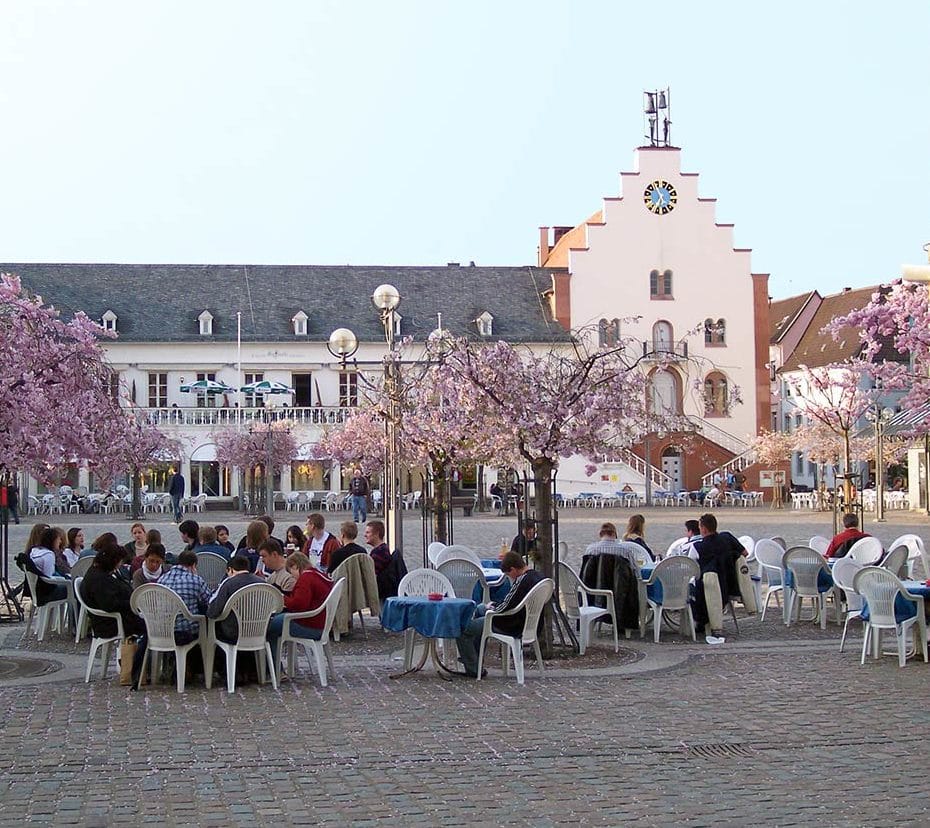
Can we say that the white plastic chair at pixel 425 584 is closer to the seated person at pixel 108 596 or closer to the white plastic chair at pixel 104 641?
the seated person at pixel 108 596

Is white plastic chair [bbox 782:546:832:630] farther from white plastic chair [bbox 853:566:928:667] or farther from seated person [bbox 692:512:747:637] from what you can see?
white plastic chair [bbox 853:566:928:667]

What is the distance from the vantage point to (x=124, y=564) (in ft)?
56.9

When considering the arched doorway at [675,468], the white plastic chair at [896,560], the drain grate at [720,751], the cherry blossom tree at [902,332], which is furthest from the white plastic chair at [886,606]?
the arched doorway at [675,468]

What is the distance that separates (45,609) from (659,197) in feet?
186

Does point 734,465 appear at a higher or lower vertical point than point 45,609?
higher

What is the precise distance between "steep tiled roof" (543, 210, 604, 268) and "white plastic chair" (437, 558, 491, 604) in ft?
185

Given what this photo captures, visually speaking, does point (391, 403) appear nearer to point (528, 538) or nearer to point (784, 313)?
point (528, 538)

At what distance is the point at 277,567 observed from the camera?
48.9 feet

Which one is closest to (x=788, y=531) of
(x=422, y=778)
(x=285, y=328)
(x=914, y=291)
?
(x=914, y=291)

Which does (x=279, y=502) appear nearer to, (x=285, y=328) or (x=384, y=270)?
(x=285, y=328)

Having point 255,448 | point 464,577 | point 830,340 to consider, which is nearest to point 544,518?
point 464,577

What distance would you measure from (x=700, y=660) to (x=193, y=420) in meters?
52.8

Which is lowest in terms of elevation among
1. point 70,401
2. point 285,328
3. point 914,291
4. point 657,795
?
point 657,795

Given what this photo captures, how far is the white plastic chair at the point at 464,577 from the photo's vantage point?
632 inches
